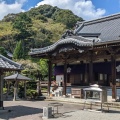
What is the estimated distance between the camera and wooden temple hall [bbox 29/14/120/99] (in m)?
17.4

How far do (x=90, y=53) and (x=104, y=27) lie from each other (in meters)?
5.26

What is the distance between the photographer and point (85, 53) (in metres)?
20.0

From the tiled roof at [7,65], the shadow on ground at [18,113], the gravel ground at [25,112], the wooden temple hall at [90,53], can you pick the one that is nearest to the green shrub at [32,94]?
the wooden temple hall at [90,53]

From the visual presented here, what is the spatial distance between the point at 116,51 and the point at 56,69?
10.7 m

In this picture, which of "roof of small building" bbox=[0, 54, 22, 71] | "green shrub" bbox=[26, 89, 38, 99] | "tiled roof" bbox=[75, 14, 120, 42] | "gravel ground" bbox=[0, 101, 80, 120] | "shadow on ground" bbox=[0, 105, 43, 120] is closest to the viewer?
"gravel ground" bbox=[0, 101, 80, 120]

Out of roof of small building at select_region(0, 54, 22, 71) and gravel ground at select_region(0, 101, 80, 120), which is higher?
roof of small building at select_region(0, 54, 22, 71)

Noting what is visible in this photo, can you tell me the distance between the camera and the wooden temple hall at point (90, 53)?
57.2ft

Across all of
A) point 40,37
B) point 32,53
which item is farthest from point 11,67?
point 40,37

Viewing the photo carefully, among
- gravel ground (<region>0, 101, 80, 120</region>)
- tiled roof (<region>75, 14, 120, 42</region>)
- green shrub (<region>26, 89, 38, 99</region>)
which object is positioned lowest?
gravel ground (<region>0, 101, 80, 120</region>)

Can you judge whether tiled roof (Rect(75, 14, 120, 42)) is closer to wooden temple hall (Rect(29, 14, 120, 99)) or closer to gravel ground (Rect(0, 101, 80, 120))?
wooden temple hall (Rect(29, 14, 120, 99))

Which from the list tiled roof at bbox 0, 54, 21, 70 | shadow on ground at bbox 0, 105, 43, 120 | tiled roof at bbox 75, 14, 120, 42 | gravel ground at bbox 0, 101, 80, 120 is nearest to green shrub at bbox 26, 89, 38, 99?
→ gravel ground at bbox 0, 101, 80, 120

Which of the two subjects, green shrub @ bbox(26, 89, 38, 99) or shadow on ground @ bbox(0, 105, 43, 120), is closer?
shadow on ground @ bbox(0, 105, 43, 120)

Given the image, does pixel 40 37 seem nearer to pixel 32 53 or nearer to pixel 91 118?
pixel 32 53

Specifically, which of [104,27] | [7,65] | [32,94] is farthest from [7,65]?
[104,27]
